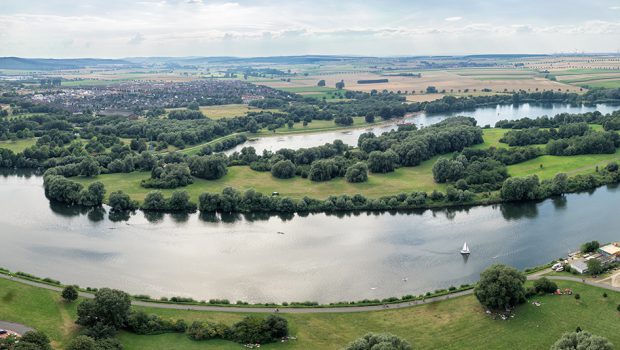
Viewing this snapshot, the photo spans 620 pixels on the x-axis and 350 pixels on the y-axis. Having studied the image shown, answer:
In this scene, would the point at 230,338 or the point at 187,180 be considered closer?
the point at 230,338

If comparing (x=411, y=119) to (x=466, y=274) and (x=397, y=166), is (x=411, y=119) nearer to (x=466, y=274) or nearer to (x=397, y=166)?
(x=397, y=166)

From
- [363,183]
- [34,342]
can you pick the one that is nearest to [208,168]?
[363,183]

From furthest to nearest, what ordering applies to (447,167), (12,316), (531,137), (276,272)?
(531,137) < (447,167) < (276,272) < (12,316)

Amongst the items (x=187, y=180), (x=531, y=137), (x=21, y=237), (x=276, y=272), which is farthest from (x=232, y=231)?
(x=531, y=137)

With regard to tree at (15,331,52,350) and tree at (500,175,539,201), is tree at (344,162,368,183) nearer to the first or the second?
tree at (500,175,539,201)

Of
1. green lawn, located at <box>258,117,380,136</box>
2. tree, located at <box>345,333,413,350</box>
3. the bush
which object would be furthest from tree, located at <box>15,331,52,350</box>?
green lawn, located at <box>258,117,380,136</box>

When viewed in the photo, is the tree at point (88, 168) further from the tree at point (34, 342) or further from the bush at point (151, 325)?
the tree at point (34, 342)
